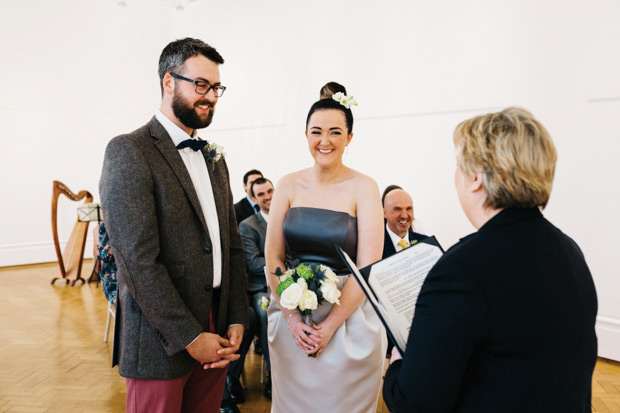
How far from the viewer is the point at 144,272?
1475mm

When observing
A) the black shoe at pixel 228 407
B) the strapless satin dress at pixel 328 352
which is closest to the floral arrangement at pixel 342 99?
the strapless satin dress at pixel 328 352

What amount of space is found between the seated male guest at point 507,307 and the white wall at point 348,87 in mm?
3782

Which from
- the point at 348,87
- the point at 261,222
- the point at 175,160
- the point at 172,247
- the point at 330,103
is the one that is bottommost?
the point at 261,222

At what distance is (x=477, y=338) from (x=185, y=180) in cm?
119

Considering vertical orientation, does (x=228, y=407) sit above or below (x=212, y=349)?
below

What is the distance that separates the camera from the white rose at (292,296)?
6.05 ft

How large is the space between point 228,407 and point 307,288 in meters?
1.67

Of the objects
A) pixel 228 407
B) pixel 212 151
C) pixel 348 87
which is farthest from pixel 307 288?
pixel 348 87

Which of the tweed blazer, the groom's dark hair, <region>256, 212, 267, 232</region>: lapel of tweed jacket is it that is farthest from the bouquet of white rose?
the tweed blazer

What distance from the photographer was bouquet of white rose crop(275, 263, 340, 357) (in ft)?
6.09

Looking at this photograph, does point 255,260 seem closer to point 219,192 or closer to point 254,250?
point 254,250

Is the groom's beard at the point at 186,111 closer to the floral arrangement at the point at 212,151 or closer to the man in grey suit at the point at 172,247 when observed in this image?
the man in grey suit at the point at 172,247

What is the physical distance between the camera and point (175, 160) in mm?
1631

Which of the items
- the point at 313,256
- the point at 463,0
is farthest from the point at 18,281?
the point at 463,0
